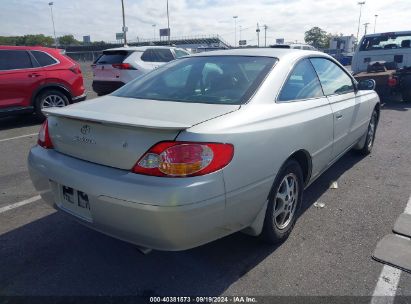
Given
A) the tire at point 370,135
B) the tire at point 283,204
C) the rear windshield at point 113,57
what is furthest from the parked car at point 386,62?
the tire at point 283,204

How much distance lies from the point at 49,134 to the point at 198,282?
1637 mm

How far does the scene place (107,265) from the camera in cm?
277

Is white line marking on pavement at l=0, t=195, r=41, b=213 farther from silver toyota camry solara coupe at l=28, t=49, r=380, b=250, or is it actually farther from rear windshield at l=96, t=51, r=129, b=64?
rear windshield at l=96, t=51, r=129, b=64

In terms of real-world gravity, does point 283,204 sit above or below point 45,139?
below

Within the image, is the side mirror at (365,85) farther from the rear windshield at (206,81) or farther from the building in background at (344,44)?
the building in background at (344,44)

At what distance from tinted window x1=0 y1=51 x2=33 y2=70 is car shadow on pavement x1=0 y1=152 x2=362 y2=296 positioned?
5309mm

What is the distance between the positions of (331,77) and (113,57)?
25.8ft

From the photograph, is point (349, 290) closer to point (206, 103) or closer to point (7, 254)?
point (206, 103)

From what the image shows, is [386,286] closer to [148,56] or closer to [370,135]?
[370,135]

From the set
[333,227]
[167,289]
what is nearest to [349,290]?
[333,227]

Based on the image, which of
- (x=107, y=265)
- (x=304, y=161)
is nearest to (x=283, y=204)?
(x=304, y=161)

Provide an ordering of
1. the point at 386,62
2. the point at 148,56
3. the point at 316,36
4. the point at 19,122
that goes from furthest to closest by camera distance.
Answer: the point at 316,36 < the point at 148,56 < the point at 386,62 < the point at 19,122

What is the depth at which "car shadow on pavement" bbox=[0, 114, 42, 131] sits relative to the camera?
7.85m

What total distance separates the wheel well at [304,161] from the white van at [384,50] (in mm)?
9360
